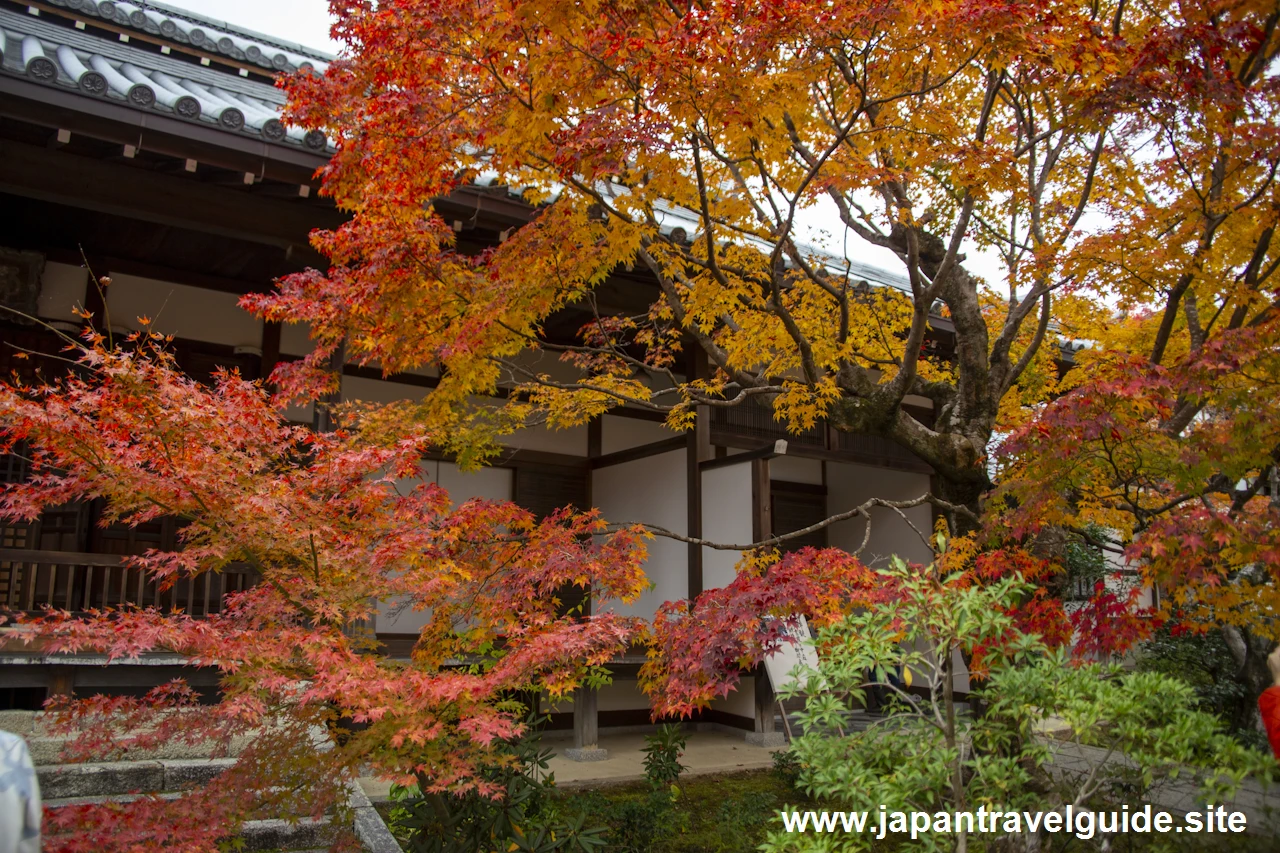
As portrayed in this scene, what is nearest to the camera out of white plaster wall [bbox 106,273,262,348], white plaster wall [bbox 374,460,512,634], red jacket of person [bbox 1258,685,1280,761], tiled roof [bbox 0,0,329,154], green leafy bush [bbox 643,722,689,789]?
red jacket of person [bbox 1258,685,1280,761]

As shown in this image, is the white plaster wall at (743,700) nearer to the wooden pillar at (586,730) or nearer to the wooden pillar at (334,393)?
the wooden pillar at (586,730)

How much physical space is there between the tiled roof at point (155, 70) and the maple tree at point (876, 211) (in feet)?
1.62

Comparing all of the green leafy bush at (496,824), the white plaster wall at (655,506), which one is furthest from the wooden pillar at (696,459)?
the green leafy bush at (496,824)

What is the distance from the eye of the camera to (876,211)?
6285mm

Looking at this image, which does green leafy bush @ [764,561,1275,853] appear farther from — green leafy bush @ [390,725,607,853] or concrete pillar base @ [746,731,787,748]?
concrete pillar base @ [746,731,787,748]

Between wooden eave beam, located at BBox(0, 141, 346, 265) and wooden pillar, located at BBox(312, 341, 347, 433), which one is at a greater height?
wooden eave beam, located at BBox(0, 141, 346, 265)

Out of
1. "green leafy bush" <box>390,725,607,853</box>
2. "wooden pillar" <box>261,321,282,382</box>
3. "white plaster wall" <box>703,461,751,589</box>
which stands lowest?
"green leafy bush" <box>390,725,607,853</box>

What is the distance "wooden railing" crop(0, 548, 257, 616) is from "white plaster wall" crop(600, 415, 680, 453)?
4.35 metres

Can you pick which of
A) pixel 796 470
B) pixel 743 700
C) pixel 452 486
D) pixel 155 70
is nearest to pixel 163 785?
pixel 452 486

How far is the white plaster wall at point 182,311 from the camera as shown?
24.7 ft

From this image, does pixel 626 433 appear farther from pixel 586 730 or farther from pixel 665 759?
pixel 665 759

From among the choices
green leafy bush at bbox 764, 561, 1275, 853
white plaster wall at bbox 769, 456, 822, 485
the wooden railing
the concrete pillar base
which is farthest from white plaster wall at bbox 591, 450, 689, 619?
green leafy bush at bbox 764, 561, 1275, 853

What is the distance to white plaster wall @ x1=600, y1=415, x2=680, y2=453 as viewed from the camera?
10219 mm

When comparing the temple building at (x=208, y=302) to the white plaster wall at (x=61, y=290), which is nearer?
the temple building at (x=208, y=302)
